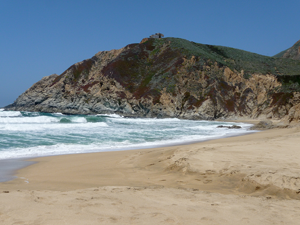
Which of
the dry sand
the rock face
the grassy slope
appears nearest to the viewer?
the dry sand

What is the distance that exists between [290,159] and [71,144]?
10293 millimetres

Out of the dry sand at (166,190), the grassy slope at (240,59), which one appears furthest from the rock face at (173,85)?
the dry sand at (166,190)

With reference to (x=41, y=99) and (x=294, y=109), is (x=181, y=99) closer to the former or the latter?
(x=294, y=109)

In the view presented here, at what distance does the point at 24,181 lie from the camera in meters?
5.86

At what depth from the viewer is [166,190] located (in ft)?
14.3

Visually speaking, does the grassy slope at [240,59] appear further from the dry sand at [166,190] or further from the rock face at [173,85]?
Answer: the dry sand at [166,190]

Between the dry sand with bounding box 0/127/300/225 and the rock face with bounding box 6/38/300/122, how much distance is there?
4313 centimetres

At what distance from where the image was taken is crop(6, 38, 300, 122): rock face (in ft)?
167

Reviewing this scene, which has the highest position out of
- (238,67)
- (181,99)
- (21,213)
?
(238,67)

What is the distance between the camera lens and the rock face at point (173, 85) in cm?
5084

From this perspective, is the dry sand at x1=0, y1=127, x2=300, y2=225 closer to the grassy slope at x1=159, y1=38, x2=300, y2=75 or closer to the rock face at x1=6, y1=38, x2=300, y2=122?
the rock face at x1=6, y1=38, x2=300, y2=122

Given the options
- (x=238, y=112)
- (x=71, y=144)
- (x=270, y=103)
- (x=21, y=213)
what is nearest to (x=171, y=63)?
(x=238, y=112)

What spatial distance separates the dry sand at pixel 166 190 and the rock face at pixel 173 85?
4313cm

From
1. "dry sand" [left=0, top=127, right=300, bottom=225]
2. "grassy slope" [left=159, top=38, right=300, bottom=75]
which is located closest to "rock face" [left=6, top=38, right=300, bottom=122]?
"grassy slope" [left=159, top=38, right=300, bottom=75]
